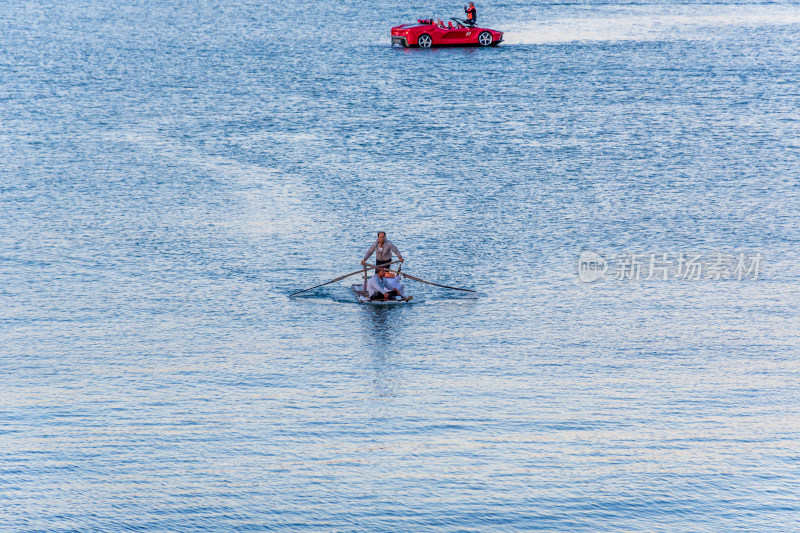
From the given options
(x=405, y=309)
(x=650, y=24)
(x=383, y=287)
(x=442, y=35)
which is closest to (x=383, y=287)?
A: (x=383, y=287)

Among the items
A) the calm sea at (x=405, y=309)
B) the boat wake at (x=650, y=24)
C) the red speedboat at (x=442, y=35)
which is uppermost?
the boat wake at (x=650, y=24)

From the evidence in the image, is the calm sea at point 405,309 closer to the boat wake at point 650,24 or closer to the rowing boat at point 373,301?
the rowing boat at point 373,301

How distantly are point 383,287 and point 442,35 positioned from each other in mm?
62800

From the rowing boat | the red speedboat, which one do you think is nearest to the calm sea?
the rowing boat

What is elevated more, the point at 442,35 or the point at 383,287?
the point at 442,35

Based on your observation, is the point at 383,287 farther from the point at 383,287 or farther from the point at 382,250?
the point at 382,250

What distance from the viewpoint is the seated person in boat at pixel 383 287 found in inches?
1470

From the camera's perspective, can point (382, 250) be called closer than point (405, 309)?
No

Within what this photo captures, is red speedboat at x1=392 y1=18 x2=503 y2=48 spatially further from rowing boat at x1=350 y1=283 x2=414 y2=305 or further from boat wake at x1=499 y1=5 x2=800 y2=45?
rowing boat at x1=350 y1=283 x2=414 y2=305

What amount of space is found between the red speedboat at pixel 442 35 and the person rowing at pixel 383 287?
203 ft

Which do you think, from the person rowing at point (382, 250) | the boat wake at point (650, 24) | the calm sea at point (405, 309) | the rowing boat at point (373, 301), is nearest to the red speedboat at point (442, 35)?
the boat wake at point (650, 24)

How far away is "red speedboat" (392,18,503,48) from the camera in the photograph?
96188mm

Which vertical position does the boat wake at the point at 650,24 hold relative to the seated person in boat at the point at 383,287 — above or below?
above

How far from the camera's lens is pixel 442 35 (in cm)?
9638
